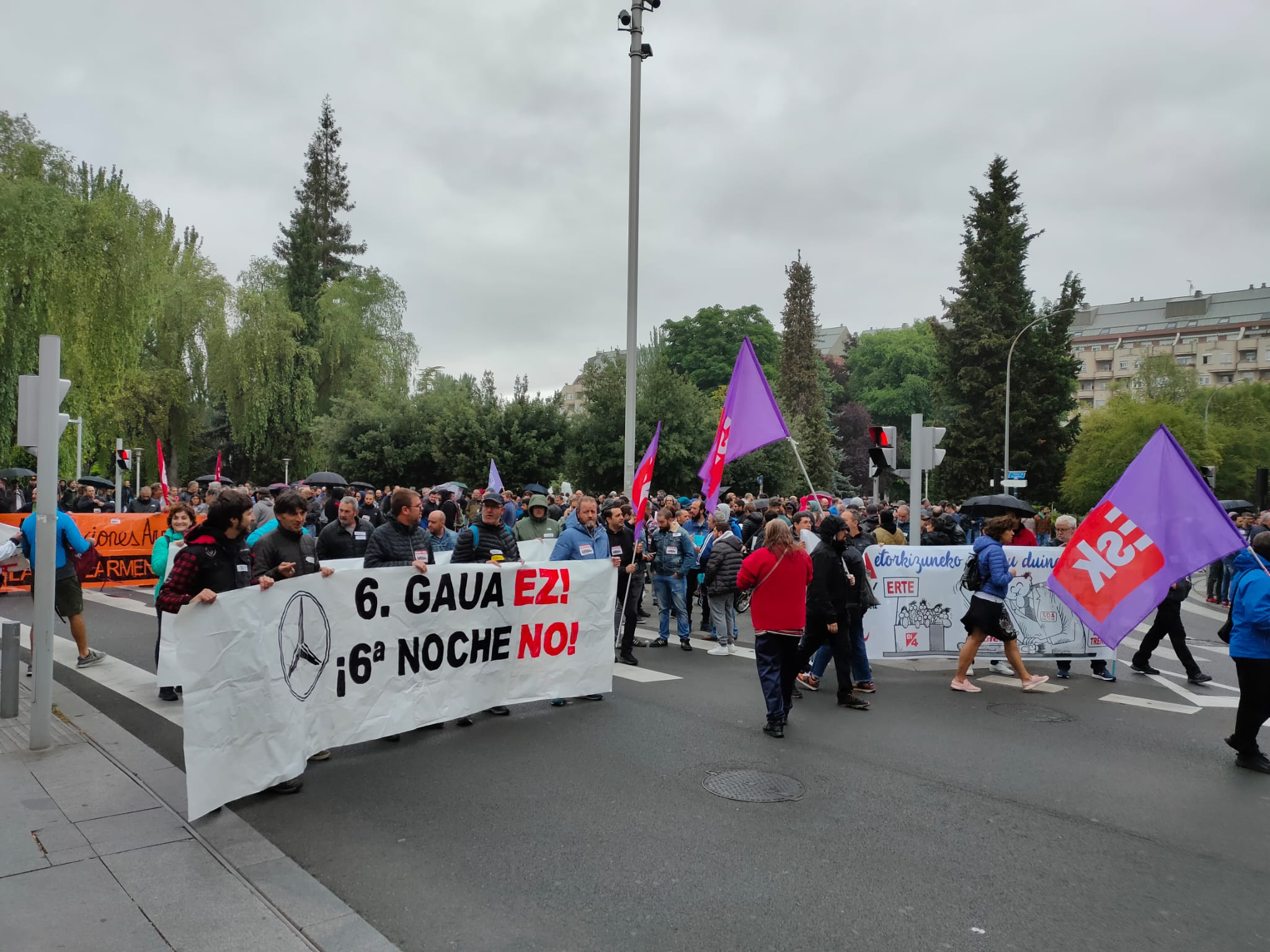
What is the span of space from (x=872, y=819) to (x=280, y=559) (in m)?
4.17

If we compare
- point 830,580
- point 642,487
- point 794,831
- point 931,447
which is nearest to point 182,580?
point 794,831

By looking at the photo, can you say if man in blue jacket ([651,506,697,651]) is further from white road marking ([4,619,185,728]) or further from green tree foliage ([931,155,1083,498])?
green tree foliage ([931,155,1083,498])

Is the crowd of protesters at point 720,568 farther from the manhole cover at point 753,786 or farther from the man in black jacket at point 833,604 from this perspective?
the manhole cover at point 753,786

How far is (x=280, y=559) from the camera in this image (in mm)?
6176

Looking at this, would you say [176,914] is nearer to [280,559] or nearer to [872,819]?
[280,559]

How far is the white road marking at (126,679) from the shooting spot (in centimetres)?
747

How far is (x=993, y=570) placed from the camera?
333 inches

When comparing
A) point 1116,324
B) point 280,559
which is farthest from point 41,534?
point 1116,324

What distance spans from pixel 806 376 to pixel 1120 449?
2934cm

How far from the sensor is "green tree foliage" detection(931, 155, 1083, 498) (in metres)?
43.8

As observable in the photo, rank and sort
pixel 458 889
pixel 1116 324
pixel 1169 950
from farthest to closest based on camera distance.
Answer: pixel 1116 324
pixel 458 889
pixel 1169 950

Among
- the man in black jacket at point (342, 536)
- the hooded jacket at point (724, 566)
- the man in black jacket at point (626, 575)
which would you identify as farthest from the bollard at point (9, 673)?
the hooded jacket at point (724, 566)

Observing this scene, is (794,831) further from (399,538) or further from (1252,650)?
(399,538)

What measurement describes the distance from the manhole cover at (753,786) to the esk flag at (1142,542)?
12.0ft
